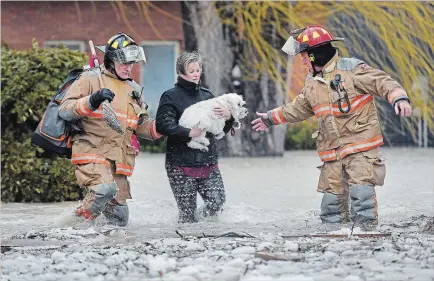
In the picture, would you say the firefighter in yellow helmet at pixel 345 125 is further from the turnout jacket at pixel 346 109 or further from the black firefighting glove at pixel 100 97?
the black firefighting glove at pixel 100 97

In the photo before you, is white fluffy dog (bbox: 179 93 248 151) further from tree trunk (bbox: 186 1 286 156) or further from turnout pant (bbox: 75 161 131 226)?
tree trunk (bbox: 186 1 286 156)

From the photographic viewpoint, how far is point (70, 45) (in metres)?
25.0

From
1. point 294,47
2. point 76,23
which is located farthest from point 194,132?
point 76,23

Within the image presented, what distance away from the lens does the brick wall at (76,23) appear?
2483cm

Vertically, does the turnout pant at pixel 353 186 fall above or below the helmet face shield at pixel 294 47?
below

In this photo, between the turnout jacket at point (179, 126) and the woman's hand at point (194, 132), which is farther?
the turnout jacket at point (179, 126)

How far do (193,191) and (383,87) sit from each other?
1.92 metres

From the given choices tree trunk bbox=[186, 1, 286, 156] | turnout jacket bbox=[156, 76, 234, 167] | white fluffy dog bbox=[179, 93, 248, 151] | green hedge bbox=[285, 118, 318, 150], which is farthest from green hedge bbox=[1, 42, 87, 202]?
green hedge bbox=[285, 118, 318, 150]

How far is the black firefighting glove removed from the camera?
25.3 feet

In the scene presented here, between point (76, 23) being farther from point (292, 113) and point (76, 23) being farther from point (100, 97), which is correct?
point (100, 97)

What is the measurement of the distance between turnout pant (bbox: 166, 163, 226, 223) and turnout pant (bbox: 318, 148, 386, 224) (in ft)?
3.09

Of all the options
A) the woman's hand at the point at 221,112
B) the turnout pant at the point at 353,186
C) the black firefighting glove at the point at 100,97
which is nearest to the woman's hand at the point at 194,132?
the woman's hand at the point at 221,112

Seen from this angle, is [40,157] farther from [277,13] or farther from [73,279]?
[277,13]

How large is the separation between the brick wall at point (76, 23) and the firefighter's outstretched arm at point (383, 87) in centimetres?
1692
